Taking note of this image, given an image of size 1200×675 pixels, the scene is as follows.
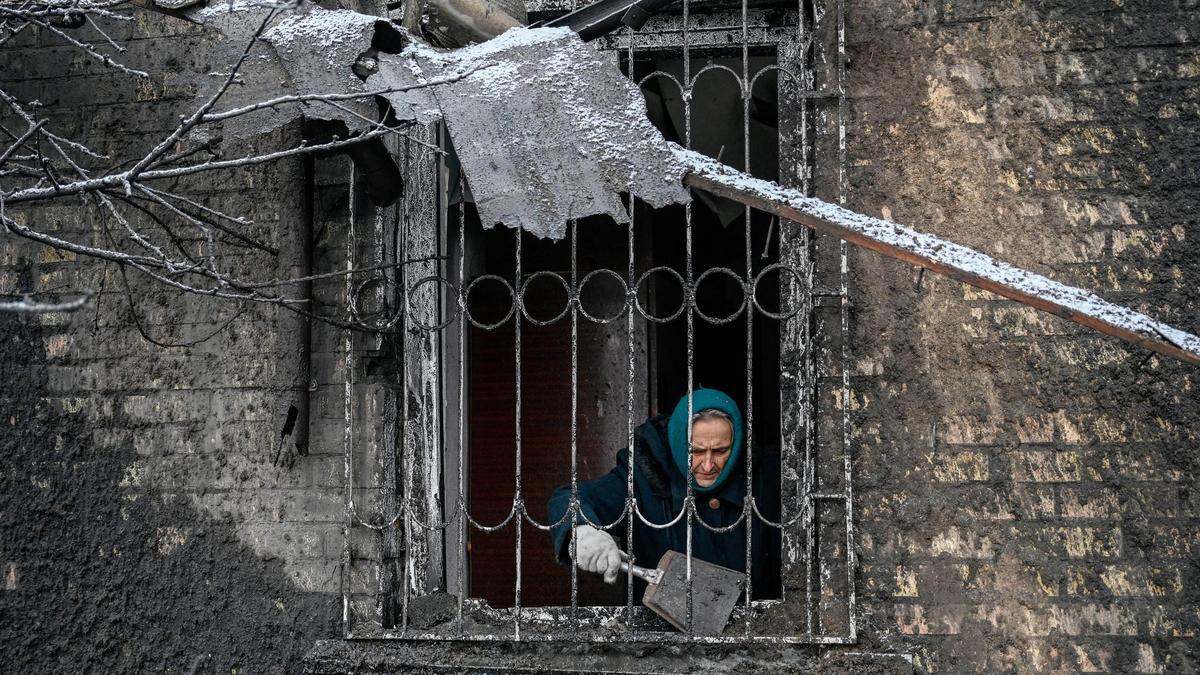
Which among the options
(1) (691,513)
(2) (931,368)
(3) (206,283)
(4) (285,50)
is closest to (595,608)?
(1) (691,513)

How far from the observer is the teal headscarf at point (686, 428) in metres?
4.05

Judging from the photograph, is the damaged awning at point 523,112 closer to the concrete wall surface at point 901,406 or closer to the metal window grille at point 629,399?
the metal window grille at point 629,399

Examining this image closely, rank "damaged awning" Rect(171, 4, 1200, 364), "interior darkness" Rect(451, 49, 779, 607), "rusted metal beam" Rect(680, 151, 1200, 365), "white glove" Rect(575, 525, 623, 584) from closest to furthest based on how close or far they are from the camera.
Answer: "rusted metal beam" Rect(680, 151, 1200, 365), "damaged awning" Rect(171, 4, 1200, 364), "white glove" Rect(575, 525, 623, 584), "interior darkness" Rect(451, 49, 779, 607)

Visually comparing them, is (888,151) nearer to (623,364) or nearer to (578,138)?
(578,138)

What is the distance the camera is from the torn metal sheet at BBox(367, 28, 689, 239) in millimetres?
3592

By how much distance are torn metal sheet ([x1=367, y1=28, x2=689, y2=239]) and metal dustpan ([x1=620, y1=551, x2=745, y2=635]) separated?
1048 millimetres

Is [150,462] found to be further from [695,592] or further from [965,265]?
[965,265]

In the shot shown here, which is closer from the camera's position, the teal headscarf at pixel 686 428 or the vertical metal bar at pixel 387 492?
the vertical metal bar at pixel 387 492

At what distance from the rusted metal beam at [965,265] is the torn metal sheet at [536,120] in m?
0.35

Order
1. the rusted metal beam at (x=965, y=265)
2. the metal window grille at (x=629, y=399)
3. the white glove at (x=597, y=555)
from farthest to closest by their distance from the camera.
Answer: the white glove at (x=597, y=555)
the metal window grille at (x=629, y=399)
the rusted metal beam at (x=965, y=265)

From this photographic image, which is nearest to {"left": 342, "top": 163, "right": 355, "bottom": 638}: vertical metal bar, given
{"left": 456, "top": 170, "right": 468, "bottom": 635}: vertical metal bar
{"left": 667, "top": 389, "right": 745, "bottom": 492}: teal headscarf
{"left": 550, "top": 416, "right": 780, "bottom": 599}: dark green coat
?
{"left": 456, "top": 170, "right": 468, "bottom": 635}: vertical metal bar

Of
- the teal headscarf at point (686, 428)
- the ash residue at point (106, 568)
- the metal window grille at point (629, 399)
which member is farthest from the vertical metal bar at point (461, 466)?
the teal headscarf at point (686, 428)

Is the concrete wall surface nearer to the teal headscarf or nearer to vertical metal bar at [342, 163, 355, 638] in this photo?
vertical metal bar at [342, 163, 355, 638]

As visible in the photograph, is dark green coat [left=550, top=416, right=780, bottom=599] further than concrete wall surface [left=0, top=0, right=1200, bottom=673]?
Yes
